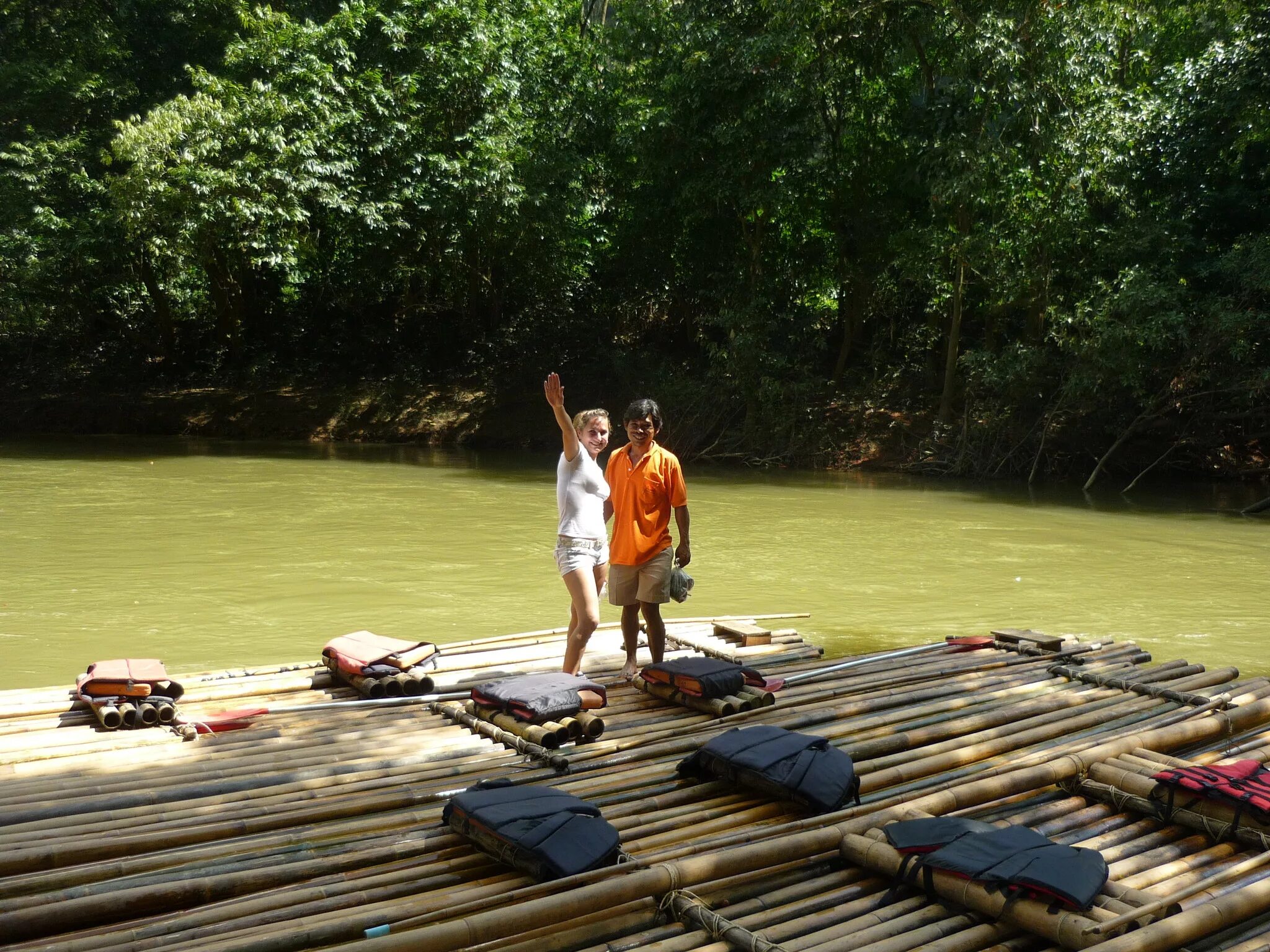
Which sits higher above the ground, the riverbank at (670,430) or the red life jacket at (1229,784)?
the riverbank at (670,430)

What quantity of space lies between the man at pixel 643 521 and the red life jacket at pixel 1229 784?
226 centimetres

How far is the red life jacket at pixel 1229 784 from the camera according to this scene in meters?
3.50

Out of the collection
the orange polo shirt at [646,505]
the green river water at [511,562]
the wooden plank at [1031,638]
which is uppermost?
the orange polo shirt at [646,505]

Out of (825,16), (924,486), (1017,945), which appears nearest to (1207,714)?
(1017,945)

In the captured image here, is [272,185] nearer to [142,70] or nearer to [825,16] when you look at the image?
[142,70]

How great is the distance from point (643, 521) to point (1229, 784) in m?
2.59

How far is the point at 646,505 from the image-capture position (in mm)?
5188

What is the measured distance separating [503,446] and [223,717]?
58.5ft

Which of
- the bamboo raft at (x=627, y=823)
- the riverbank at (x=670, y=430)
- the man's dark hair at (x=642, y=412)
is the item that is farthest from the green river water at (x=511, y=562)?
the man's dark hair at (x=642, y=412)

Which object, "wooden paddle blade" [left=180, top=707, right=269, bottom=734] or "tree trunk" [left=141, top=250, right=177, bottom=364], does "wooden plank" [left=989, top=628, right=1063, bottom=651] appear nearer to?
"wooden paddle blade" [left=180, top=707, right=269, bottom=734]

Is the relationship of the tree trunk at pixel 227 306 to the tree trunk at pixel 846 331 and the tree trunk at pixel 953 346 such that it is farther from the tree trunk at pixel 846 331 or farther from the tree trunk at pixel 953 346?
the tree trunk at pixel 953 346

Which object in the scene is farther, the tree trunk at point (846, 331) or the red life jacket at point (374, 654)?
the tree trunk at point (846, 331)

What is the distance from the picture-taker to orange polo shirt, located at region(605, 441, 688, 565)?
5.21 meters

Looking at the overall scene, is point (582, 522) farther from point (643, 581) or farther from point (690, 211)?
point (690, 211)
